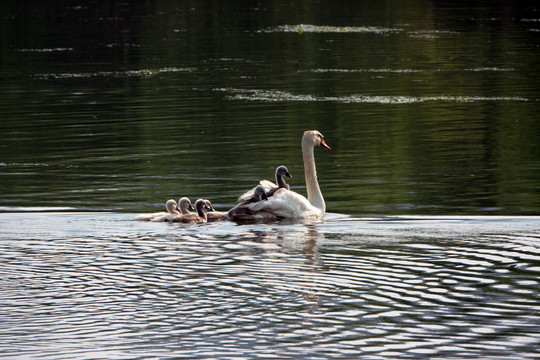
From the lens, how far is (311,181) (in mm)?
20531

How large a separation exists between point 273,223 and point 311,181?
6.45ft

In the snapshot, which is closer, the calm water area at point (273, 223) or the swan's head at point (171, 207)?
the calm water area at point (273, 223)

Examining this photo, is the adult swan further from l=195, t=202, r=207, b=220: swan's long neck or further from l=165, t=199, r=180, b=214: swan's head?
l=165, t=199, r=180, b=214: swan's head

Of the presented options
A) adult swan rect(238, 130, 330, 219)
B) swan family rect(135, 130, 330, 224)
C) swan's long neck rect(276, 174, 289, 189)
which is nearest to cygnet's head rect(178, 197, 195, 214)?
swan family rect(135, 130, 330, 224)

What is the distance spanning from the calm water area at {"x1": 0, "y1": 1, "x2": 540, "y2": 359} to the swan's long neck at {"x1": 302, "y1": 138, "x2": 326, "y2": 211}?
0.50m

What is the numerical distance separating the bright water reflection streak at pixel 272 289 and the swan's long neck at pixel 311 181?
1.25 m

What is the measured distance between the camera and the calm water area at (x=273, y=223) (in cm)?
1197

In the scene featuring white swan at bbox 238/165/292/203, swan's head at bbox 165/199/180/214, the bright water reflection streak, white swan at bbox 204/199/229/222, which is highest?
white swan at bbox 238/165/292/203

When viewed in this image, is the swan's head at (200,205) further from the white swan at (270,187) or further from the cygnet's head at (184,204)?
the white swan at (270,187)

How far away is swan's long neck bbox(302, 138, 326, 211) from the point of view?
1977cm

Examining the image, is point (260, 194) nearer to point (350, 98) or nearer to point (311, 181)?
point (311, 181)

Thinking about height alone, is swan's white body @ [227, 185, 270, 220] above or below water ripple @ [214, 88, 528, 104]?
below

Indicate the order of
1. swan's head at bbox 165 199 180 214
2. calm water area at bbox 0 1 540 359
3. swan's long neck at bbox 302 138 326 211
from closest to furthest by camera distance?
calm water area at bbox 0 1 540 359 → swan's head at bbox 165 199 180 214 → swan's long neck at bbox 302 138 326 211

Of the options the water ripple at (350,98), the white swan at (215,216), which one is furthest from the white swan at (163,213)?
the water ripple at (350,98)
